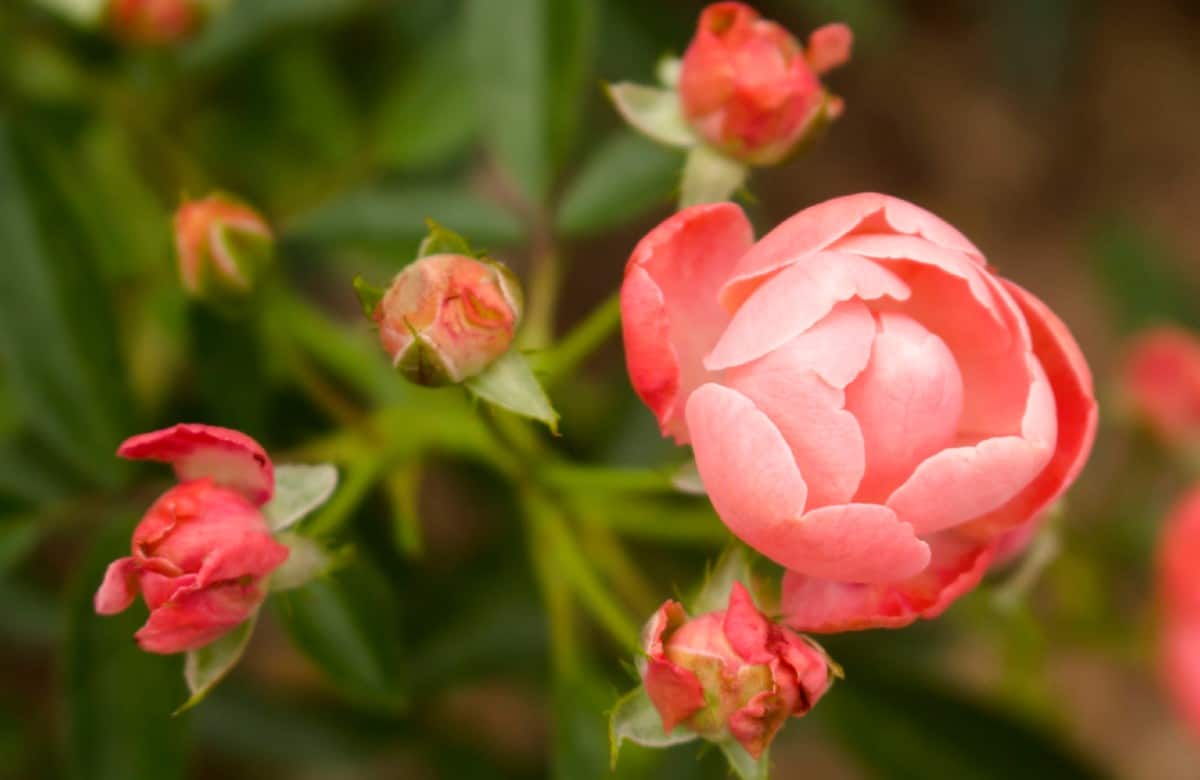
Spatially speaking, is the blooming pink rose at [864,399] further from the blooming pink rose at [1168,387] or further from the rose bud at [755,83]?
the blooming pink rose at [1168,387]

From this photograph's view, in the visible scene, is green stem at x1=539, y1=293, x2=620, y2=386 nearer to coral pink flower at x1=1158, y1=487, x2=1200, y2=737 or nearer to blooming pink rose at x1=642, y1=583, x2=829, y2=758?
blooming pink rose at x1=642, y1=583, x2=829, y2=758

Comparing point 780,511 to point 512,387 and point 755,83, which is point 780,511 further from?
point 755,83

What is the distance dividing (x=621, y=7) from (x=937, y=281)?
936 millimetres

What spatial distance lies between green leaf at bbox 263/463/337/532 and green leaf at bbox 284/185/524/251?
1.19 feet

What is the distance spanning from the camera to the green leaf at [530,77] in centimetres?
113

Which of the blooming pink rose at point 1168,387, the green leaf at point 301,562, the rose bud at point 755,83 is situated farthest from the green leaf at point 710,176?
the blooming pink rose at point 1168,387

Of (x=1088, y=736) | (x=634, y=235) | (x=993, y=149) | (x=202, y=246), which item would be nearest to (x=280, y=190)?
(x=202, y=246)

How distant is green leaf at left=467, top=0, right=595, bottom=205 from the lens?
113 centimetres

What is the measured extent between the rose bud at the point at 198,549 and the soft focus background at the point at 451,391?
0.11 m

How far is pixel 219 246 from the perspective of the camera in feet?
2.95

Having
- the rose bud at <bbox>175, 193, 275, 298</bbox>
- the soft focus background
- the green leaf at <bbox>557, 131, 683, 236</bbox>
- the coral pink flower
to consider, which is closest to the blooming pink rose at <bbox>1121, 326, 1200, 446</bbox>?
the soft focus background

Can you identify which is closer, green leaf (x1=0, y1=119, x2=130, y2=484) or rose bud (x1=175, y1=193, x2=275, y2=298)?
rose bud (x1=175, y1=193, x2=275, y2=298)

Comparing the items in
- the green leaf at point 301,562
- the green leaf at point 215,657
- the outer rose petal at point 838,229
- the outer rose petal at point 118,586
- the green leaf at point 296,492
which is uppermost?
the outer rose petal at point 838,229

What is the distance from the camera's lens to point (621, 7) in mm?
1537
